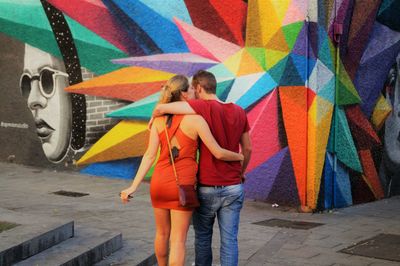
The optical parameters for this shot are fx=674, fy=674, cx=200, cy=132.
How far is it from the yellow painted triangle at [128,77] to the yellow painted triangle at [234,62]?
3.81 feet

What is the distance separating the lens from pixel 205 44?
35.6 ft

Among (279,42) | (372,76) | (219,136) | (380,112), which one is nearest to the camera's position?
(219,136)

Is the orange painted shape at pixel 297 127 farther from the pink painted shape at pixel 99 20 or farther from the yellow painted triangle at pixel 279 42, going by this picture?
the pink painted shape at pixel 99 20

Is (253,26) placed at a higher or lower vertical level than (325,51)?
higher

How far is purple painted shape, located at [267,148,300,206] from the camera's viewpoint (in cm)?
996

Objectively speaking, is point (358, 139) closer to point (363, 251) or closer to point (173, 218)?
point (363, 251)

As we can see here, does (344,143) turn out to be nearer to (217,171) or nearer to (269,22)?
(269,22)

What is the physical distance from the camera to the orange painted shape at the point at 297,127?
975 cm

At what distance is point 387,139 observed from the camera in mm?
11750

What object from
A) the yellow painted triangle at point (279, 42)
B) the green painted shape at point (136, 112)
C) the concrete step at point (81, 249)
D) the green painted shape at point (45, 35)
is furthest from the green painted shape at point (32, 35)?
the concrete step at point (81, 249)

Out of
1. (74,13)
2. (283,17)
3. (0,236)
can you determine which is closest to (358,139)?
(283,17)

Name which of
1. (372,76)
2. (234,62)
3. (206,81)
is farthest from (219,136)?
(372,76)

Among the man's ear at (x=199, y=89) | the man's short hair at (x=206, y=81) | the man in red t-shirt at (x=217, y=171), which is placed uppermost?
the man's short hair at (x=206, y=81)

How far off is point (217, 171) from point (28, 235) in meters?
1.99
